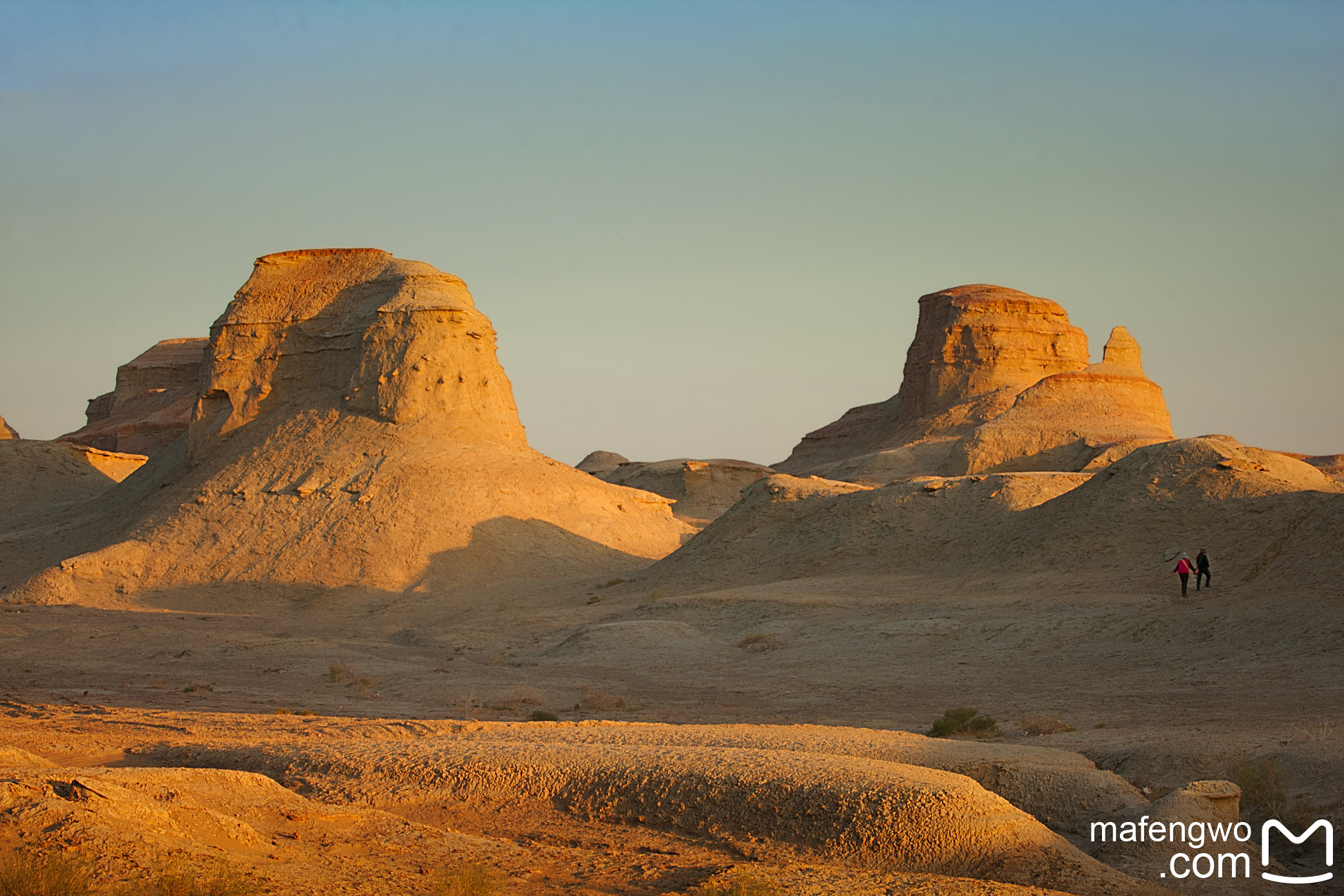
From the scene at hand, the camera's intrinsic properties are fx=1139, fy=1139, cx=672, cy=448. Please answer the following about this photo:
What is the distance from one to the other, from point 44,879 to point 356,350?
96.4 feet

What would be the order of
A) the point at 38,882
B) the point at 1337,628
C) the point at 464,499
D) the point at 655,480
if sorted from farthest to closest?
the point at 655,480, the point at 464,499, the point at 1337,628, the point at 38,882

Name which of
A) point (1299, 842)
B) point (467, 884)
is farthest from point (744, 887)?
point (1299, 842)

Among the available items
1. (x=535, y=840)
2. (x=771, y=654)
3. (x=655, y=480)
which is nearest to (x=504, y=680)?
(x=771, y=654)

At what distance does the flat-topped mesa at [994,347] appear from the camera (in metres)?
59.7

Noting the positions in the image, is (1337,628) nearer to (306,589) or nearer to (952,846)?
(952,846)

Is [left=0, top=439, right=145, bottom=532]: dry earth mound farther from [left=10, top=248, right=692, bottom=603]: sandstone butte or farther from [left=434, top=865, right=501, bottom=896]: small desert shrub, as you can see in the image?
[left=434, top=865, right=501, bottom=896]: small desert shrub

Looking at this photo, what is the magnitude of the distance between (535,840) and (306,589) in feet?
75.1

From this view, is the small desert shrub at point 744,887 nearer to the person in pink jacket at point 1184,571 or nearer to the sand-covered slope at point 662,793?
the sand-covered slope at point 662,793

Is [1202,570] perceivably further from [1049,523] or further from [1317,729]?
[1317,729]

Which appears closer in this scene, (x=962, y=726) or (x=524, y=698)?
(x=962, y=726)

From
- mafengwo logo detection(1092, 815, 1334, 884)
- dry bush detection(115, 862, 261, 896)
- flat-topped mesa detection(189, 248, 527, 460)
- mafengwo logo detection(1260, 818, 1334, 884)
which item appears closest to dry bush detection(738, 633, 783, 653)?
mafengwo logo detection(1260, 818, 1334, 884)

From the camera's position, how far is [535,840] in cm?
646

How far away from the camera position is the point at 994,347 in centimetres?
5969

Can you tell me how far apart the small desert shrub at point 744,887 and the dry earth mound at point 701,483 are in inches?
1782
